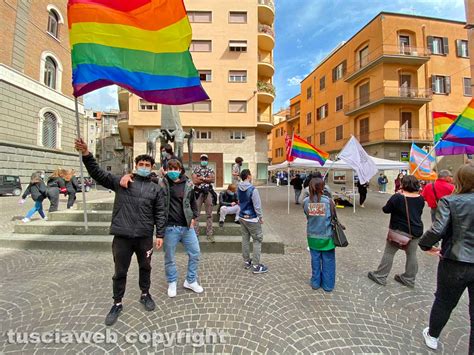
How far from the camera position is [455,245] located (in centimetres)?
209

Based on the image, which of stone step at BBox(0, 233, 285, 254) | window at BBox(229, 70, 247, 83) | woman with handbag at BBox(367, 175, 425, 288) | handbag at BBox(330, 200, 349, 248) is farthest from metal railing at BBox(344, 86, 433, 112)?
handbag at BBox(330, 200, 349, 248)

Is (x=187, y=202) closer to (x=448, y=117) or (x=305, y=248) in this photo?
(x=305, y=248)

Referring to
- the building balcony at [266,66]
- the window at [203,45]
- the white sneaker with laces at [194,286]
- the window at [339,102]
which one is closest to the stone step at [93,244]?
the white sneaker with laces at [194,286]

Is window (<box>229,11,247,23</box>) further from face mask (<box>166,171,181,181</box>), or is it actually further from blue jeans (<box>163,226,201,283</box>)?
blue jeans (<box>163,226,201,283</box>)

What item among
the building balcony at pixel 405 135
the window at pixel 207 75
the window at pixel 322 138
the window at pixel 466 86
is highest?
the window at pixel 207 75

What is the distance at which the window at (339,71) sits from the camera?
27172 mm

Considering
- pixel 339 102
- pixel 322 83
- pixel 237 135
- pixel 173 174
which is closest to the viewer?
pixel 173 174

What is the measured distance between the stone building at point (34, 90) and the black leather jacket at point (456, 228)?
860 inches

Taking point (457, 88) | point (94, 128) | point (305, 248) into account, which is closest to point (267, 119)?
point (457, 88)

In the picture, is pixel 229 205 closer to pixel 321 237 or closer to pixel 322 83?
pixel 321 237

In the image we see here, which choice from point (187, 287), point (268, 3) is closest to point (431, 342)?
point (187, 287)

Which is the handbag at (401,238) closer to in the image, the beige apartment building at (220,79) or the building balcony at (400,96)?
the beige apartment building at (220,79)

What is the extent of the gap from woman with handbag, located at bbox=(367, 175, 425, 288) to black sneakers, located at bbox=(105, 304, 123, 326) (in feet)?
12.5

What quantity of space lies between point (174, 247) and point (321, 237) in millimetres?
2168
